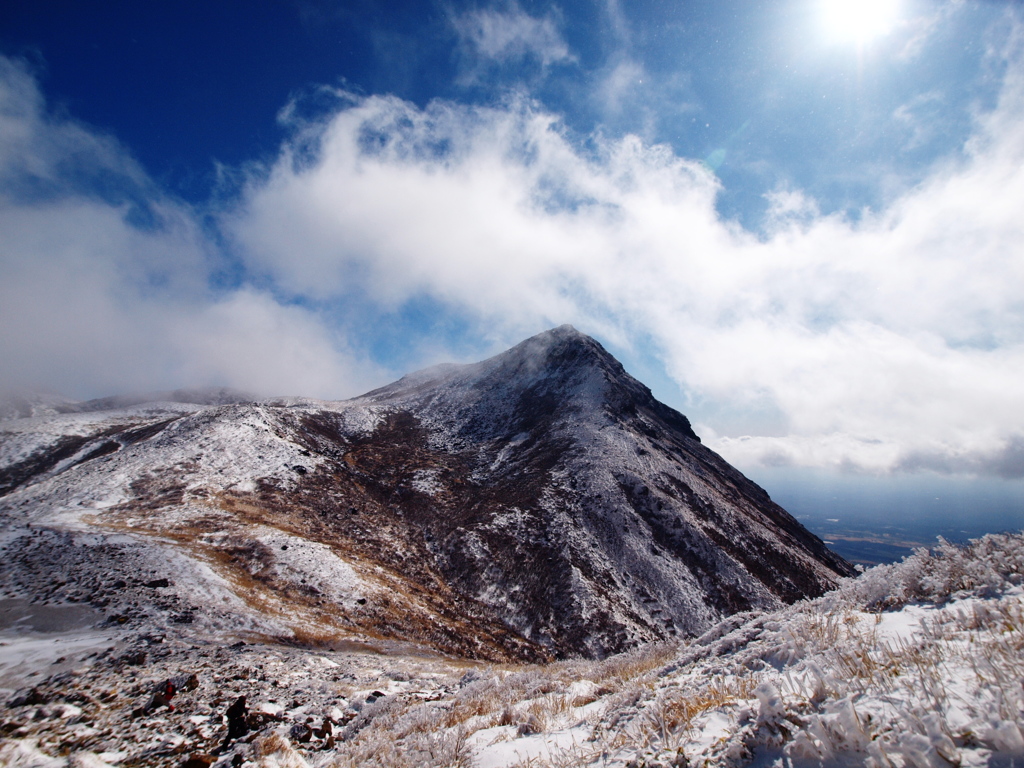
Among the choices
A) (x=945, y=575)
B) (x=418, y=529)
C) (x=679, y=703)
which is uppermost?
(x=418, y=529)

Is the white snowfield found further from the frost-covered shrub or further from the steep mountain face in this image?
the steep mountain face

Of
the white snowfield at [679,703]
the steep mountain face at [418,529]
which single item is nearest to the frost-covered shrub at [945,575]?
the white snowfield at [679,703]

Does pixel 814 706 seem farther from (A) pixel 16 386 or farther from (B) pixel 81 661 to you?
(A) pixel 16 386

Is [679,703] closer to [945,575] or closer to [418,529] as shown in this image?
[945,575]

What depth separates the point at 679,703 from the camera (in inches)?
211

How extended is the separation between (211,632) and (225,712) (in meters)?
11.1

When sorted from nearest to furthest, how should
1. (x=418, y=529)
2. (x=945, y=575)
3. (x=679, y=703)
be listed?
(x=679, y=703)
(x=945, y=575)
(x=418, y=529)

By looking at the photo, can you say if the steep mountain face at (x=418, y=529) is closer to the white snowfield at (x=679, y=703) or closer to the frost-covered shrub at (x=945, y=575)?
the white snowfield at (x=679, y=703)

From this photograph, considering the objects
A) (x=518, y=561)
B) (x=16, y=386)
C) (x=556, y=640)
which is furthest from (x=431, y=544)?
(x=16, y=386)

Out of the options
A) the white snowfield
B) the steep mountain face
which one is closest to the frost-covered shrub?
the white snowfield

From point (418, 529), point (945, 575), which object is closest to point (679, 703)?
point (945, 575)

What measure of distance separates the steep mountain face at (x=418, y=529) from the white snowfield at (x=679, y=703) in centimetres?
1003

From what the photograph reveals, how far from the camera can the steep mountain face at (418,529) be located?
23.9 meters

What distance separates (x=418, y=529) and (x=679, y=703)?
3974cm
